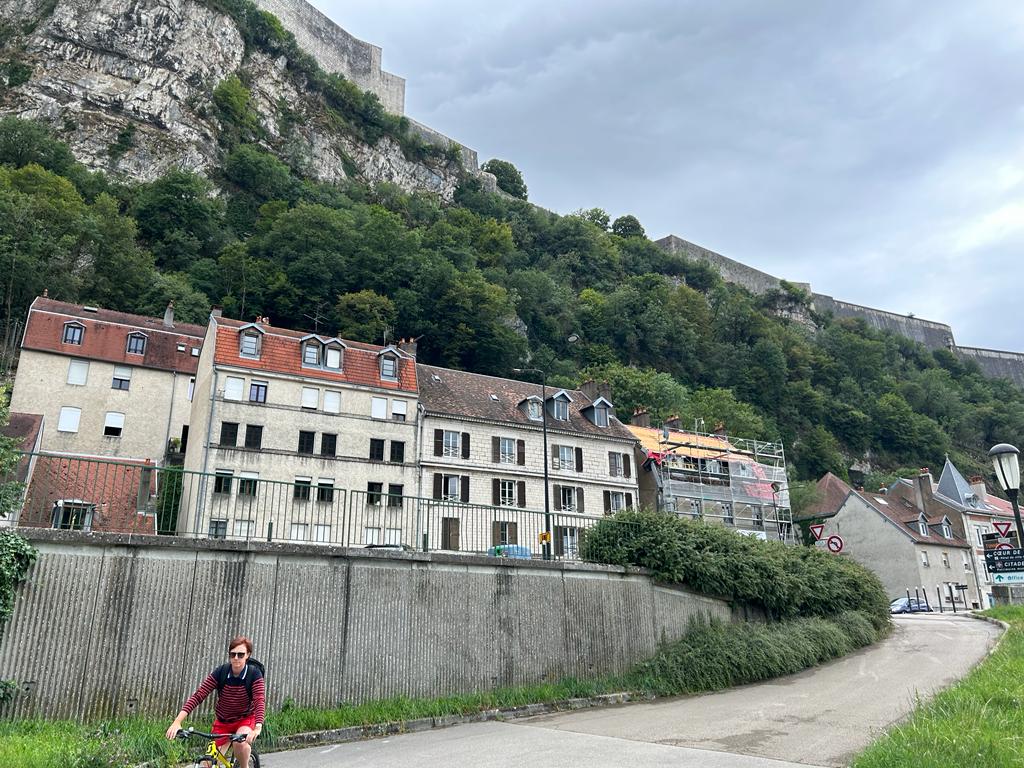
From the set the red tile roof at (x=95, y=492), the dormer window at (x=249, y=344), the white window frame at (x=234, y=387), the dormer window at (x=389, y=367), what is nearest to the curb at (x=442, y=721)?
the red tile roof at (x=95, y=492)

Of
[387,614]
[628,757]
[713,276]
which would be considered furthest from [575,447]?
[713,276]

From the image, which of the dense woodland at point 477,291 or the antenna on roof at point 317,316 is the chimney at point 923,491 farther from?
the antenna on roof at point 317,316

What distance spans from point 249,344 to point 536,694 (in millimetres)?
25808

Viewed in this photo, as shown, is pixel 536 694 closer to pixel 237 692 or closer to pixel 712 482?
pixel 237 692

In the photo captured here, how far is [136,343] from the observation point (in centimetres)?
4000

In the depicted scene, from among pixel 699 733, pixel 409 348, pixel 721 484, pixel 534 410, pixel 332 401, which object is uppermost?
pixel 409 348

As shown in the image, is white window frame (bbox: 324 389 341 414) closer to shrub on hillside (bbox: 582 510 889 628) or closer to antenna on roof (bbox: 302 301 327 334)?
shrub on hillside (bbox: 582 510 889 628)

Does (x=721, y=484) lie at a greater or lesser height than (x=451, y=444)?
lesser

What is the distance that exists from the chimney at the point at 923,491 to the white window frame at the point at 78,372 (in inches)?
2189

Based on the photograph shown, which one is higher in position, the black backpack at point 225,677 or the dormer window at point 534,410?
the dormer window at point 534,410

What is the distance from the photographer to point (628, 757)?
916 centimetres

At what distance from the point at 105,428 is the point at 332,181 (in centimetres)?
5609

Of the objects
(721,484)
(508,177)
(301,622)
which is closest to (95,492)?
(301,622)

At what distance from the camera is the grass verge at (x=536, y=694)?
784cm
